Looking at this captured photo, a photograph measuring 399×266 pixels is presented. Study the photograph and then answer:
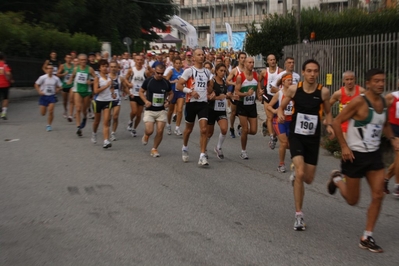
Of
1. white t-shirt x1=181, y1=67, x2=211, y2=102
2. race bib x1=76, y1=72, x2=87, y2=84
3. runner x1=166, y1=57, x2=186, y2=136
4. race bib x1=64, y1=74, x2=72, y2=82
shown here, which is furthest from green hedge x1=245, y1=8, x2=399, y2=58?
white t-shirt x1=181, y1=67, x2=211, y2=102

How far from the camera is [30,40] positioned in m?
30.4

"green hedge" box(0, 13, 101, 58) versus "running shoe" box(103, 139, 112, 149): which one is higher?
"green hedge" box(0, 13, 101, 58)

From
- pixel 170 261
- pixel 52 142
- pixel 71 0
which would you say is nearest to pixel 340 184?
pixel 170 261

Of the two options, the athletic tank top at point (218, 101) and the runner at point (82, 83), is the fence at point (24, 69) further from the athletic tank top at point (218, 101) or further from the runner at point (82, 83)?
the athletic tank top at point (218, 101)

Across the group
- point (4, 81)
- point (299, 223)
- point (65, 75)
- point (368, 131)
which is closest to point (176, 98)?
point (65, 75)

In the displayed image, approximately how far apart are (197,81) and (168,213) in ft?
13.4

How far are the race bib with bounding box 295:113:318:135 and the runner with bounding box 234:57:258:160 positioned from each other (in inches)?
180

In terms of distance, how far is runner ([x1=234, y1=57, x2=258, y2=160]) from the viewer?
1205 centimetres

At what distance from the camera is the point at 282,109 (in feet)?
25.2

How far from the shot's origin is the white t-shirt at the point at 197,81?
11352 mm

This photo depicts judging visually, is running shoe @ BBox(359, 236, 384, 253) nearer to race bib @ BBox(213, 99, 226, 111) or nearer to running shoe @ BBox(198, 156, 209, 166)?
running shoe @ BBox(198, 156, 209, 166)

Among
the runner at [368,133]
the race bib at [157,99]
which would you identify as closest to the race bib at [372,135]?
the runner at [368,133]

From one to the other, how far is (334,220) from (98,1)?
4446 cm

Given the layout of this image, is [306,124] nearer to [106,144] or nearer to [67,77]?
[106,144]
